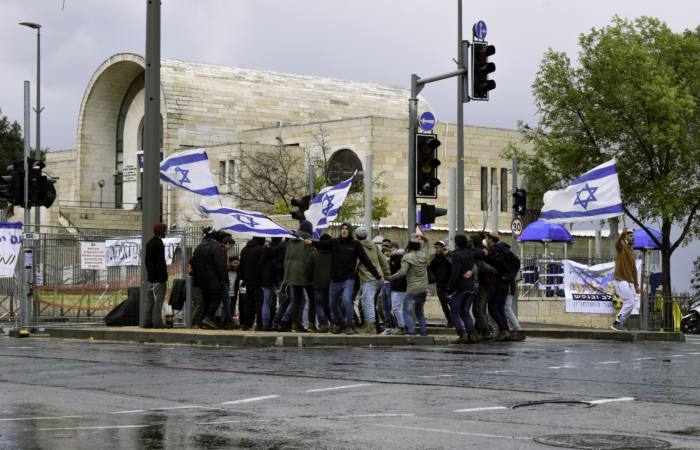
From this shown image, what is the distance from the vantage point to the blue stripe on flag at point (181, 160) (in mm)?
17969

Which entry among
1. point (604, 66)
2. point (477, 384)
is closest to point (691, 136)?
point (604, 66)

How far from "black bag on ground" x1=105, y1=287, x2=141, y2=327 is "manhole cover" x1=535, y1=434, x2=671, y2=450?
13.9 metres

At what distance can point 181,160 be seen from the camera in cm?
1809

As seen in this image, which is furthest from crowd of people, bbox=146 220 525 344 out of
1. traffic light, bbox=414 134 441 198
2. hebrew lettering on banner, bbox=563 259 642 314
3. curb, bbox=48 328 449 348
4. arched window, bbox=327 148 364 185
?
arched window, bbox=327 148 364 185

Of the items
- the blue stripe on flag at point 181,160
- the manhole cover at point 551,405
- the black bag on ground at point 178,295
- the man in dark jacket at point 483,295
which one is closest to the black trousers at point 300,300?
the black bag on ground at point 178,295

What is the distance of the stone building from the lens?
4675 cm

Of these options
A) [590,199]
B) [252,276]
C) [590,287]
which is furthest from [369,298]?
[590,287]

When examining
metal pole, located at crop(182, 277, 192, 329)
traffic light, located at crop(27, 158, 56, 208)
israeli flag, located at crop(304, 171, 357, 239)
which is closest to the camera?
metal pole, located at crop(182, 277, 192, 329)

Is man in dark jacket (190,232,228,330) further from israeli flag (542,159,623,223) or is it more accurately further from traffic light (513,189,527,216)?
traffic light (513,189,527,216)

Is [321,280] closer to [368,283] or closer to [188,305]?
[368,283]

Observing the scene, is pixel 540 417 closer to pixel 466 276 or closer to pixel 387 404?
pixel 387 404

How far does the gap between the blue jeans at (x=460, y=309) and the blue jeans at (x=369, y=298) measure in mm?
1295

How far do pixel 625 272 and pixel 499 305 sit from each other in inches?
108

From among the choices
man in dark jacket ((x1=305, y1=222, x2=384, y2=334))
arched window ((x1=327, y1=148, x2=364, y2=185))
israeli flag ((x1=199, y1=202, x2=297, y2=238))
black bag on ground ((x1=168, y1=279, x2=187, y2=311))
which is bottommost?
black bag on ground ((x1=168, y1=279, x2=187, y2=311))
